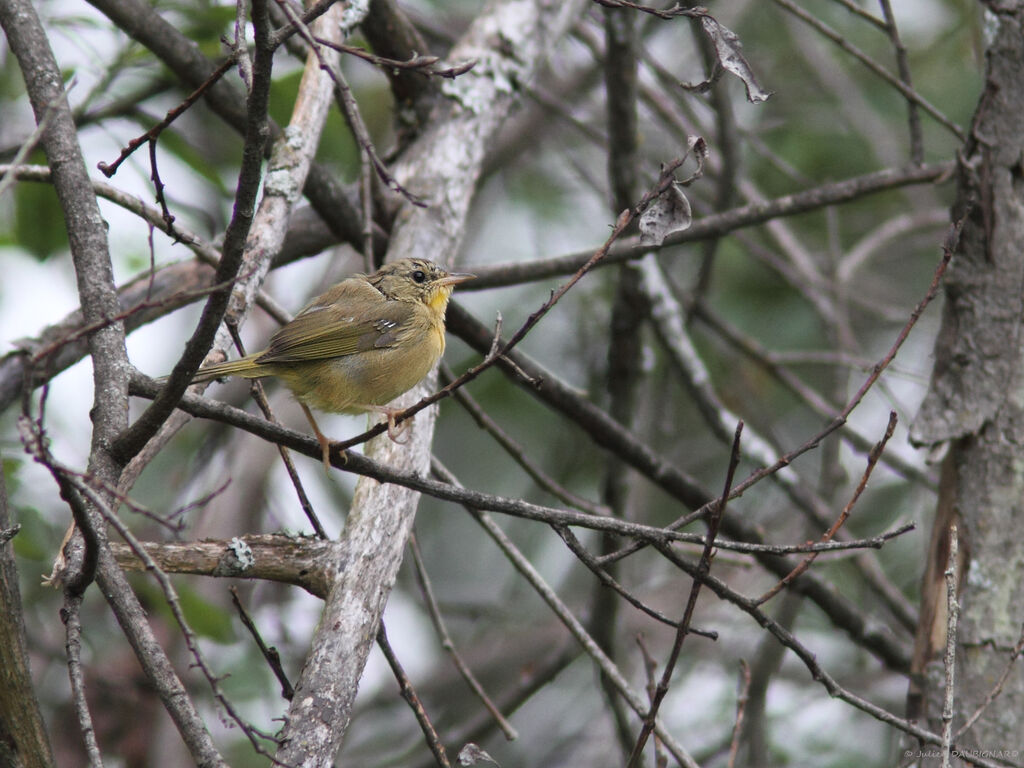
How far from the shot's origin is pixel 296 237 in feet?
14.1

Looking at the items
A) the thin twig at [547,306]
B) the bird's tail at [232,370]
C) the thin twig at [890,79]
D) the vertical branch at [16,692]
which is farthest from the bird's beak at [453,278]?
the vertical branch at [16,692]

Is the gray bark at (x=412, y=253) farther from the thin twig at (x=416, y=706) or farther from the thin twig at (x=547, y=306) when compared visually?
the thin twig at (x=547, y=306)

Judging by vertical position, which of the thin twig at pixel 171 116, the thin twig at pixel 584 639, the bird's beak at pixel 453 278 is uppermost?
the bird's beak at pixel 453 278

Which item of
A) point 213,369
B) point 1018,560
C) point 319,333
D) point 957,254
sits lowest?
point 1018,560

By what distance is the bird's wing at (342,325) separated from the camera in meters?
3.47

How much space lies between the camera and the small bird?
3535 mm

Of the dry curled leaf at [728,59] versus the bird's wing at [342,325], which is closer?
the dry curled leaf at [728,59]

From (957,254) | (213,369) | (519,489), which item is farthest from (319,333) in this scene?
(519,489)

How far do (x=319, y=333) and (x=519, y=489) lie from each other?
180 inches

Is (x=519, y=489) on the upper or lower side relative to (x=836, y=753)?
upper

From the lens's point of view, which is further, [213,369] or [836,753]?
[836,753]

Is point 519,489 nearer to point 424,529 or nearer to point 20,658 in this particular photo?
point 424,529

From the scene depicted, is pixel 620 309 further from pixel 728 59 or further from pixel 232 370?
pixel 728 59

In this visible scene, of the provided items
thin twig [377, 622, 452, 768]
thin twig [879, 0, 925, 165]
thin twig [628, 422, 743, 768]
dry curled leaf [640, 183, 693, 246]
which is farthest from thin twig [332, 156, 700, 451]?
thin twig [879, 0, 925, 165]
